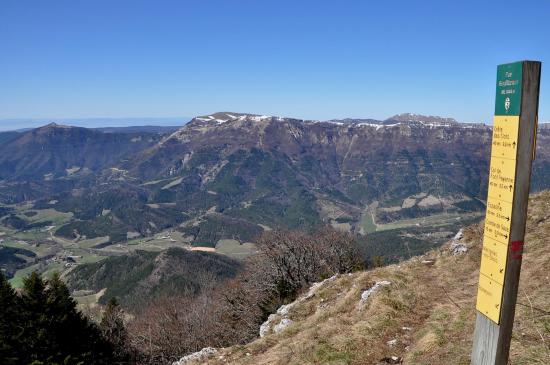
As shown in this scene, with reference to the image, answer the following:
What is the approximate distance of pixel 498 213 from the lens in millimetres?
4820

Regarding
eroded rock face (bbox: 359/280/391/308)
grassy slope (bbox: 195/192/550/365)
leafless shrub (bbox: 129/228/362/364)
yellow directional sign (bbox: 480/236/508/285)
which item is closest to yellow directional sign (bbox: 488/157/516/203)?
yellow directional sign (bbox: 480/236/508/285)

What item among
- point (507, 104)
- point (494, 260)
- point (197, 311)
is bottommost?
point (197, 311)

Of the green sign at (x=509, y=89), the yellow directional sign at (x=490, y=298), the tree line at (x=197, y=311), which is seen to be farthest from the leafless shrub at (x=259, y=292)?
the green sign at (x=509, y=89)

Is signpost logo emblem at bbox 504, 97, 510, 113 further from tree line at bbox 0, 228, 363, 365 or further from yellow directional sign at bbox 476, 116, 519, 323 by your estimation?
tree line at bbox 0, 228, 363, 365

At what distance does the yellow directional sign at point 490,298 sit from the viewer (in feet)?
15.8

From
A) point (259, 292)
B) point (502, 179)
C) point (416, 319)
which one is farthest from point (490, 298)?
point (259, 292)

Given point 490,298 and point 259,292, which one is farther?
point 259,292

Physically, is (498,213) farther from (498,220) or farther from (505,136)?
(505,136)

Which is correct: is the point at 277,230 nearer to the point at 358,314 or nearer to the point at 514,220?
the point at 358,314

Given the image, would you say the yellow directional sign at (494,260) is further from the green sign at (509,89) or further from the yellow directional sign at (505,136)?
the green sign at (509,89)

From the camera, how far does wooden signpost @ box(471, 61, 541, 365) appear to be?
456cm

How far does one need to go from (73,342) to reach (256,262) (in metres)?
17.9

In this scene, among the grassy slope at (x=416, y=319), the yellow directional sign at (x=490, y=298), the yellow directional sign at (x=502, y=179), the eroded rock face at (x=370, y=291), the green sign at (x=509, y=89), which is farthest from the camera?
the eroded rock face at (x=370, y=291)

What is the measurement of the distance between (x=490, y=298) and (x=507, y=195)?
1.29m
